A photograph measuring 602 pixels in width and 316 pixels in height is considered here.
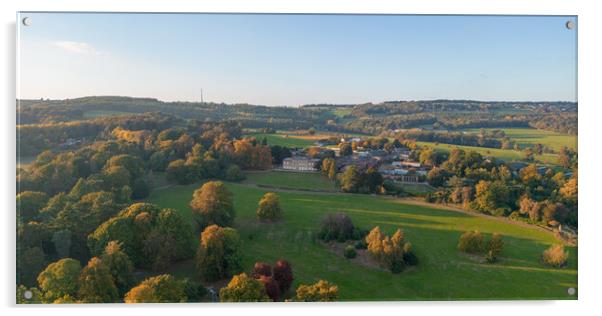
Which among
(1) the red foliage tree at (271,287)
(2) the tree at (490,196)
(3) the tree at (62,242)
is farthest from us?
(2) the tree at (490,196)

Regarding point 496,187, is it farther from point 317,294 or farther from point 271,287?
point 271,287

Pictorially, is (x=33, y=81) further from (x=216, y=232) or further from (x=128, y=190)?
(x=216, y=232)

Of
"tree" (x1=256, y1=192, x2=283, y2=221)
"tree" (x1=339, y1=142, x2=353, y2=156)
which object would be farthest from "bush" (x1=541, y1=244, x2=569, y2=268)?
"tree" (x1=256, y1=192, x2=283, y2=221)

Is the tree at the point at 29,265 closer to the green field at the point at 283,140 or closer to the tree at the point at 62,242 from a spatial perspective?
the tree at the point at 62,242

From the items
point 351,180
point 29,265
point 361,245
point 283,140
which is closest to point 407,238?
point 361,245

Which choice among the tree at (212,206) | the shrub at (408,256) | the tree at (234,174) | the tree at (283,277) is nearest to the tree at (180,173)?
the tree at (212,206)

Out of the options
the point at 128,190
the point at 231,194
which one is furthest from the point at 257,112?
the point at 128,190

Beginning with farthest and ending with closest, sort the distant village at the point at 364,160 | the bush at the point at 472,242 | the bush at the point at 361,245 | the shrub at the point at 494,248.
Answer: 1. the distant village at the point at 364,160
2. the bush at the point at 361,245
3. the bush at the point at 472,242
4. the shrub at the point at 494,248
